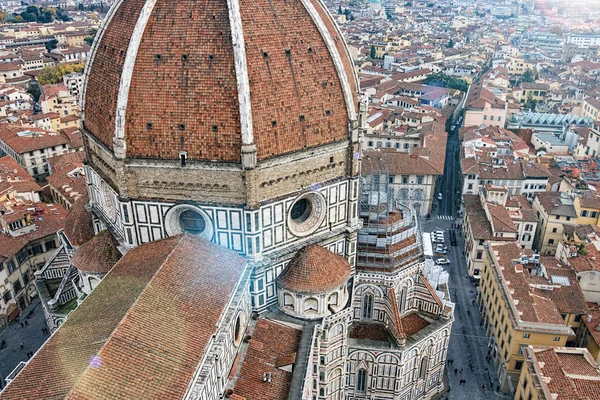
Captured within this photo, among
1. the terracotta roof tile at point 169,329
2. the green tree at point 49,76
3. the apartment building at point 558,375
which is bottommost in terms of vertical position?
the apartment building at point 558,375

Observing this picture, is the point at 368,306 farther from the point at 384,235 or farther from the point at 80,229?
the point at 80,229

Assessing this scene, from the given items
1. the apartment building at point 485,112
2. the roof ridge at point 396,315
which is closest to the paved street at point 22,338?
→ the roof ridge at point 396,315

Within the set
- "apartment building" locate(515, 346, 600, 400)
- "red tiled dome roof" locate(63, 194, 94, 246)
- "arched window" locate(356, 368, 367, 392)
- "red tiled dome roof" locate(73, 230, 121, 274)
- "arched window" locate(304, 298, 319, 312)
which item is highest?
"red tiled dome roof" locate(73, 230, 121, 274)

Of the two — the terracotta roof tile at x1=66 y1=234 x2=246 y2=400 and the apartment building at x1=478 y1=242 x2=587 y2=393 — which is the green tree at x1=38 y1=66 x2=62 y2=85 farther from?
the apartment building at x1=478 y1=242 x2=587 y2=393

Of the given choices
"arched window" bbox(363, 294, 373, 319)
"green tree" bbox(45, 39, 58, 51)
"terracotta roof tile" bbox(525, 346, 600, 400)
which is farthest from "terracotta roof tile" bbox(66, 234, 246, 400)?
"green tree" bbox(45, 39, 58, 51)

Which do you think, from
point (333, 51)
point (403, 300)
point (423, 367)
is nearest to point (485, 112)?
point (403, 300)

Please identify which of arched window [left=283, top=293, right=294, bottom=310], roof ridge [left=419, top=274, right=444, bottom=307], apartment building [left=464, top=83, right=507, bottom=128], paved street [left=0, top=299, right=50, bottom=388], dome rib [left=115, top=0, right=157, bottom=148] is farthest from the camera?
apartment building [left=464, top=83, right=507, bottom=128]

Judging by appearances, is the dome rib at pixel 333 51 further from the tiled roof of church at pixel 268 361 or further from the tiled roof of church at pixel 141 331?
the tiled roof of church at pixel 268 361
